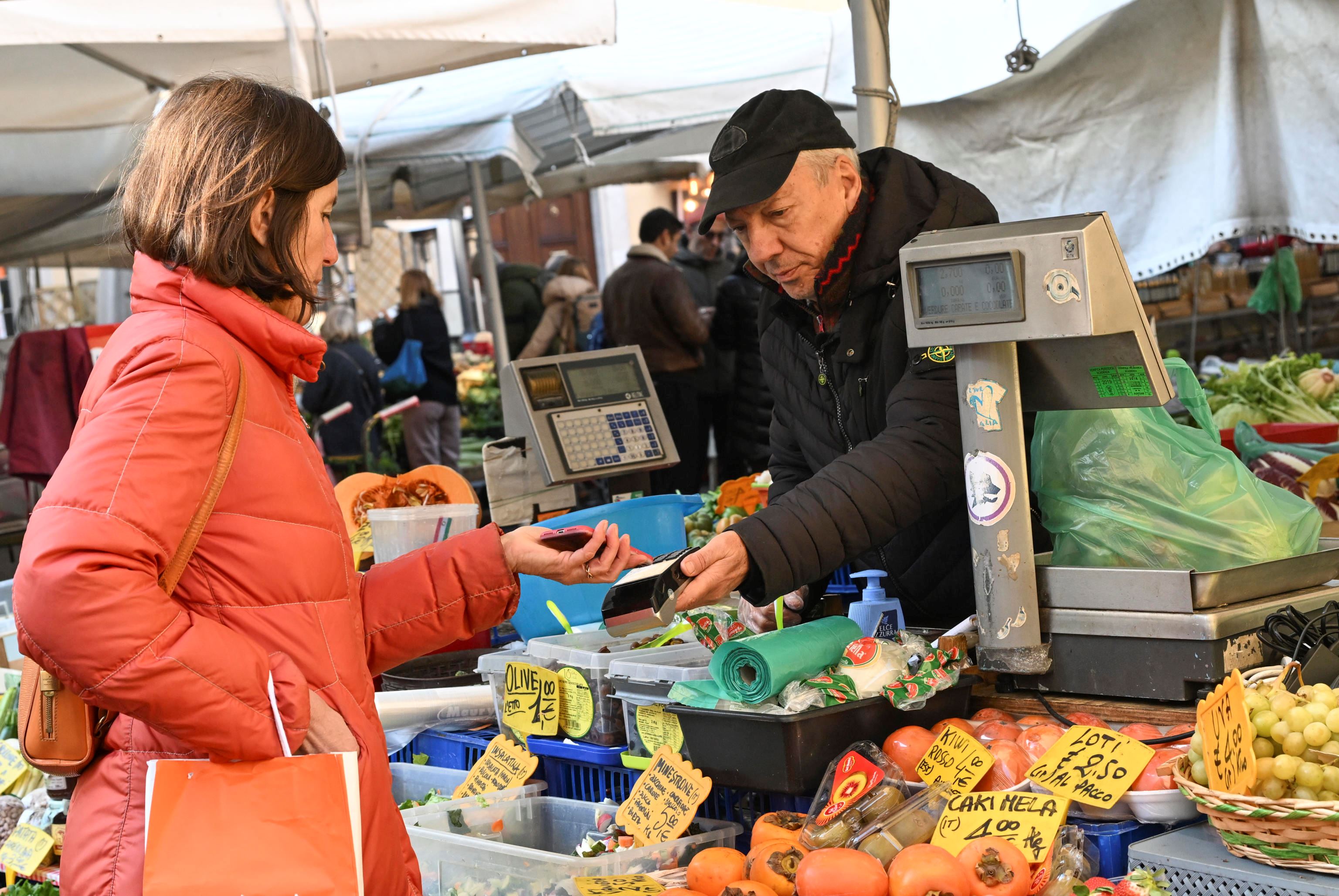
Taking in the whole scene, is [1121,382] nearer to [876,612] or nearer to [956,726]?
[956,726]

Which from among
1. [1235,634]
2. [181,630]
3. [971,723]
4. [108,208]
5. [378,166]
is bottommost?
[971,723]

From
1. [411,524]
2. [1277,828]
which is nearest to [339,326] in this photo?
[411,524]

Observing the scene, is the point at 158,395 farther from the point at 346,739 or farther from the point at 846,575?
the point at 846,575

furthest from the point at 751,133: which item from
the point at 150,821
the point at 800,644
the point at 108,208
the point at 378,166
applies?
the point at 378,166

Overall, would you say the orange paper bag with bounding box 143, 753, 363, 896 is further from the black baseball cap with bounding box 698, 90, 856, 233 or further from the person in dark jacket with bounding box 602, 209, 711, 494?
the person in dark jacket with bounding box 602, 209, 711, 494

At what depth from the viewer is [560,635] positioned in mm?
2719

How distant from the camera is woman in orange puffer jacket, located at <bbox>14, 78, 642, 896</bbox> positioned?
4.72 ft

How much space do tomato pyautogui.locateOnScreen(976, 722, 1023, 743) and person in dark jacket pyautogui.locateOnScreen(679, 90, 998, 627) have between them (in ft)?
1.11

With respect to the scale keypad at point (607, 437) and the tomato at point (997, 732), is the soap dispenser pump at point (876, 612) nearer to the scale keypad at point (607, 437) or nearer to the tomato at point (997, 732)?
the tomato at point (997, 732)

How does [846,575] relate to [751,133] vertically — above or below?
below

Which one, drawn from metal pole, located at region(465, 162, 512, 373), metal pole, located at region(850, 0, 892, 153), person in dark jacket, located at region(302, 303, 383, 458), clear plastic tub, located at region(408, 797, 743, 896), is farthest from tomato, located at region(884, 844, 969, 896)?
person in dark jacket, located at region(302, 303, 383, 458)

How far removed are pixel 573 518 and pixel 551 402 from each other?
863mm

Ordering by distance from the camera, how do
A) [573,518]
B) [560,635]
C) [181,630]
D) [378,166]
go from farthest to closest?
[378,166] < [573,518] < [560,635] < [181,630]

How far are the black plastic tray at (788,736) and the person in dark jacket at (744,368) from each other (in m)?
5.42
